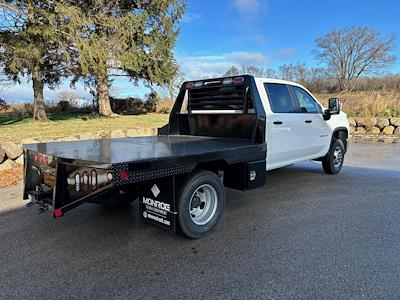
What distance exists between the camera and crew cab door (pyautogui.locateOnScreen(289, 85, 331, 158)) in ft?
21.0

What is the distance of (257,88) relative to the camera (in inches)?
213

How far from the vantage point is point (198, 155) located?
3.82 m

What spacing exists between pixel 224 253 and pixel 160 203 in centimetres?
90

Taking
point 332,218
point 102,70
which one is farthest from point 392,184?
point 102,70

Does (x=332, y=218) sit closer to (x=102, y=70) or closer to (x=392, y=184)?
(x=392, y=184)

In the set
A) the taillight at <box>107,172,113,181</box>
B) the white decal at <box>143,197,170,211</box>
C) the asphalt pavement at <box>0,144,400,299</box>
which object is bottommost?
the asphalt pavement at <box>0,144,400,299</box>

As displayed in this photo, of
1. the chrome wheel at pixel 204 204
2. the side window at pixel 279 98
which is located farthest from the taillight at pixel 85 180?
the side window at pixel 279 98

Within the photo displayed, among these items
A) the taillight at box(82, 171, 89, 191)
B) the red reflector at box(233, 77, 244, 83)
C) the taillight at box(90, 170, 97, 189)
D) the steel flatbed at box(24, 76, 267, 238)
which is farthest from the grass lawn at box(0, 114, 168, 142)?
the taillight at box(90, 170, 97, 189)

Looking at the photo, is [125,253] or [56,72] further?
[56,72]

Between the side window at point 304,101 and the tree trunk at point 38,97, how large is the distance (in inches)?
538

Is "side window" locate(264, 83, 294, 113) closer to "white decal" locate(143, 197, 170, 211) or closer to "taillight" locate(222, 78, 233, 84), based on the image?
"taillight" locate(222, 78, 233, 84)

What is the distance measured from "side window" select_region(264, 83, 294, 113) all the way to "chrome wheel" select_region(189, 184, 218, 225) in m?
2.10

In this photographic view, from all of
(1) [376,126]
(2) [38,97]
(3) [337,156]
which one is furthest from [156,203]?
(2) [38,97]

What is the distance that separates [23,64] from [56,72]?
5.86 metres
